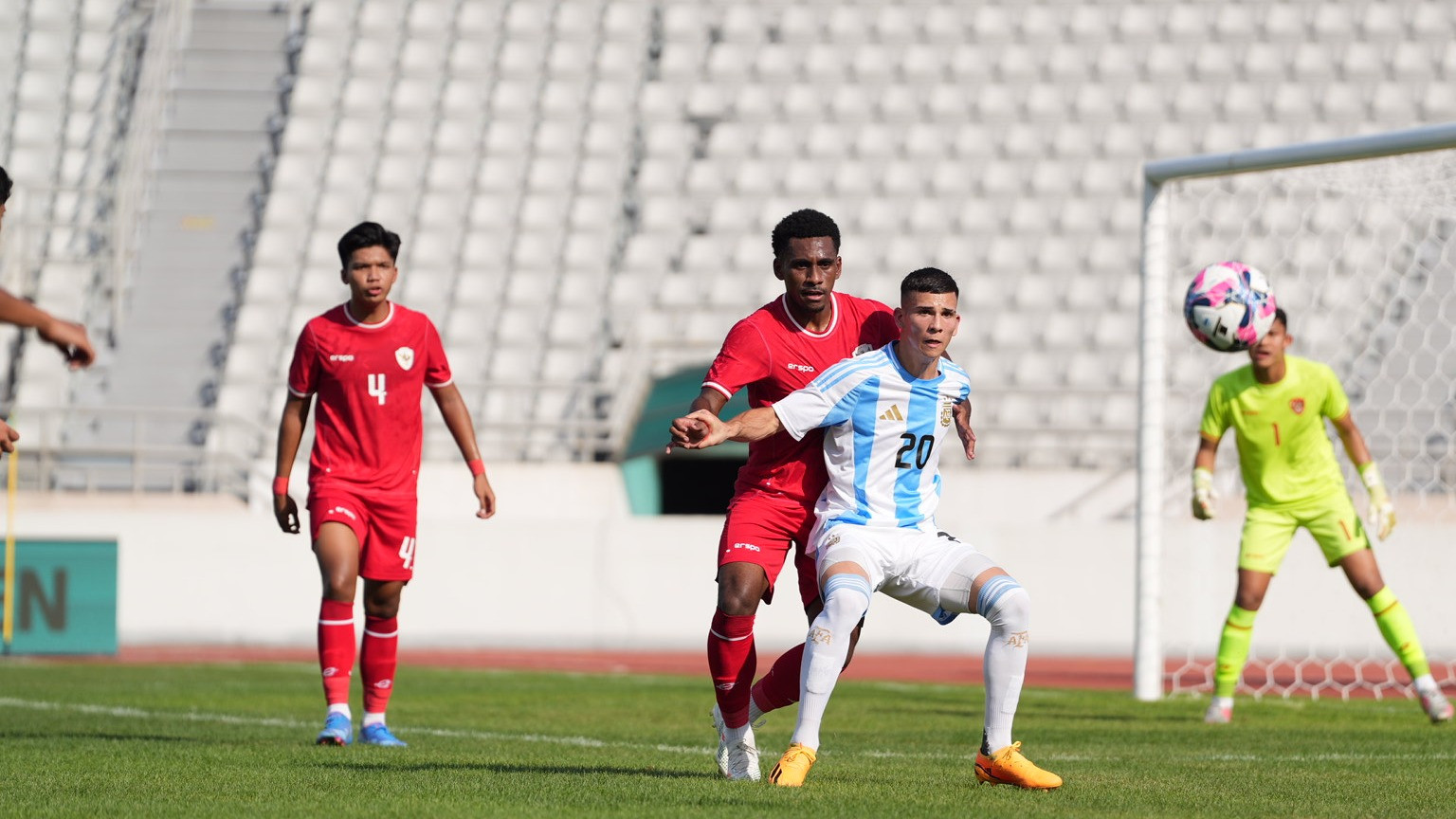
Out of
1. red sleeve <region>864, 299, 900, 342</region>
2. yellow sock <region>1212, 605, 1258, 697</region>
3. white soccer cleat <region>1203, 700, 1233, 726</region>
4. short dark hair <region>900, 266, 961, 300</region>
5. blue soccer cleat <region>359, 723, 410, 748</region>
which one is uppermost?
short dark hair <region>900, 266, 961, 300</region>

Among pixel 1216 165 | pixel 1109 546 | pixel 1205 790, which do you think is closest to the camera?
pixel 1205 790

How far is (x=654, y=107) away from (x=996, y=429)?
7.28 meters

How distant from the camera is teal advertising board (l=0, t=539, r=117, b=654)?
15242mm

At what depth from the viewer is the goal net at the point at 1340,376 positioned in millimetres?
10805

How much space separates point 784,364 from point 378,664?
2.65 meters

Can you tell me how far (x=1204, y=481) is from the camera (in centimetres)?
924

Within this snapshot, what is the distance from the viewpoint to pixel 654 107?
23312mm

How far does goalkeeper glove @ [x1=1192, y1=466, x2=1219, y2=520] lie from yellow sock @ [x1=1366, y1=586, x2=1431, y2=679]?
3.40ft

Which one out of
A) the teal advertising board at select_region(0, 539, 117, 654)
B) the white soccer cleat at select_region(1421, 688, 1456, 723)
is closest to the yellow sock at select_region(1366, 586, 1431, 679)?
the white soccer cleat at select_region(1421, 688, 1456, 723)

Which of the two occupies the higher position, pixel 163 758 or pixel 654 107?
pixel 654 107

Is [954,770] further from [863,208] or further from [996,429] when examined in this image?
[863,208]

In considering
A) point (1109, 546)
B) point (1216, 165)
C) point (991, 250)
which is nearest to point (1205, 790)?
point (1216, 165)

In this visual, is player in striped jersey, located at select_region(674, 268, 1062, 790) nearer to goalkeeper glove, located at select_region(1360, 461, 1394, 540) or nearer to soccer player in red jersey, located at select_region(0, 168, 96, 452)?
soccer player in red jersey, located at select_region(0, 168, 96, 452)

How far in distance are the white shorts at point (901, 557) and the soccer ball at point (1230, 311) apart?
10.5ft
